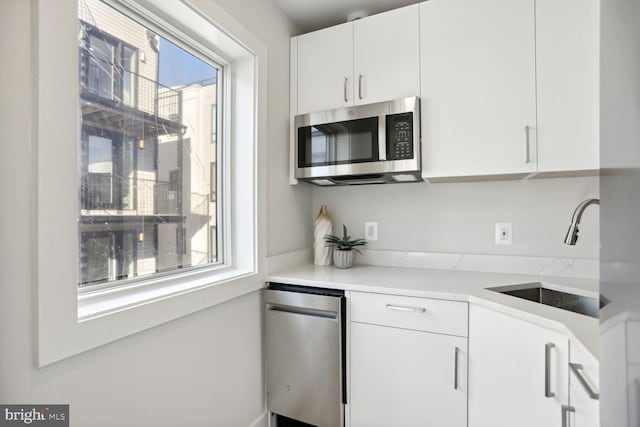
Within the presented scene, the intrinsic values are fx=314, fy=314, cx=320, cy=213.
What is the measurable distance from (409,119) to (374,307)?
968mm

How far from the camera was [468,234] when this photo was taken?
6.10 feet

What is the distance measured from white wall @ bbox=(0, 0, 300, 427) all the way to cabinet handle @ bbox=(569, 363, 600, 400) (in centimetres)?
131

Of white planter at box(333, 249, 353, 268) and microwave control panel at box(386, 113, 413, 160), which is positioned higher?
microwave control panel at box(386, 113, 413, 160)

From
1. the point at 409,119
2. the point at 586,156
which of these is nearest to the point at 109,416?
the point at 409,119

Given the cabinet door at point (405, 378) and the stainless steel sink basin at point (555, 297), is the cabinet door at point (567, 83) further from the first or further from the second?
the cabinet door at point (405, 378)

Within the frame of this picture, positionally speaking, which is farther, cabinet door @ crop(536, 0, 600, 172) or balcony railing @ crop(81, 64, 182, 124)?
cabinet door @ crop(536, 0, 600, 172)

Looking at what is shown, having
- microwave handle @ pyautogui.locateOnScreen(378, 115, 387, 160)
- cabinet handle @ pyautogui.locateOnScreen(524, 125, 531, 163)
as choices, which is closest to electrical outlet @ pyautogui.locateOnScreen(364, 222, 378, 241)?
microwave handle @ pyautogui.locateOnScreen(378, 115, 387, 160)

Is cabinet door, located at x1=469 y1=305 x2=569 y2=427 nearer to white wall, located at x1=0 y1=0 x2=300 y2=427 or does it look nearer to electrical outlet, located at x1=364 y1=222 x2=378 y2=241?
electrical outlet, located at x1=364 y1=222 x2=378 y2=241

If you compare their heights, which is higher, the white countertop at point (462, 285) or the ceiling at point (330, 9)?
the ceiling at point (330, 9)

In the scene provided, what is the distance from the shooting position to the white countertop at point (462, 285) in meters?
1.01

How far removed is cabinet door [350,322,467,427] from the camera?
52.9 inches

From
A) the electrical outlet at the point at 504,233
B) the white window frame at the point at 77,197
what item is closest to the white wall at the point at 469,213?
the electrical outlet at the point at 504,233

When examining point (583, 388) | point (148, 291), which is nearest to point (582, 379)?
point (583, 388)

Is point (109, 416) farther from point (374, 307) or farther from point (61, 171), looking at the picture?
point (374, 307)
